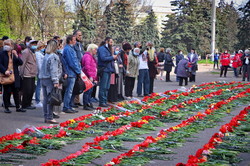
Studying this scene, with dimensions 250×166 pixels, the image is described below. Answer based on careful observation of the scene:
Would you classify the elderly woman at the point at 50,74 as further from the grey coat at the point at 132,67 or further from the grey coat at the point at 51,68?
the grey coat at the point at 132,67

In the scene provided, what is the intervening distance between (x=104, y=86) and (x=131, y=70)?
298 cm

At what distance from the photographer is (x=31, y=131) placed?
8766mm

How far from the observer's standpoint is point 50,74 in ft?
35.0

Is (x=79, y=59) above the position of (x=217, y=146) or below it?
above

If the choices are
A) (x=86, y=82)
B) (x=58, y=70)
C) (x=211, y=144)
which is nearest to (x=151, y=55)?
(x=86, y=82)

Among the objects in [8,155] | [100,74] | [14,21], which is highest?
[14,21]

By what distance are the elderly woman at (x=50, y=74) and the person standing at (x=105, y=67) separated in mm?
3251

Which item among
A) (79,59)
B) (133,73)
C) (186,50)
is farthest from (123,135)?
(186,50)

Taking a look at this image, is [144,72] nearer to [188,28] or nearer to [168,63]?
[168,63]

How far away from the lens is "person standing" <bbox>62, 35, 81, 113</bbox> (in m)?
12.1

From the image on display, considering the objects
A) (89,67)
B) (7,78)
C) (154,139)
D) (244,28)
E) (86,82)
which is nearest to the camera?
(154,139)

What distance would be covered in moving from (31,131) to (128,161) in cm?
281

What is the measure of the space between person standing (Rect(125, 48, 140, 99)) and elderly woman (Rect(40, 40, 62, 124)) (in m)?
6.07

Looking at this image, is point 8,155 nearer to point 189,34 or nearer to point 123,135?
point 123,135
